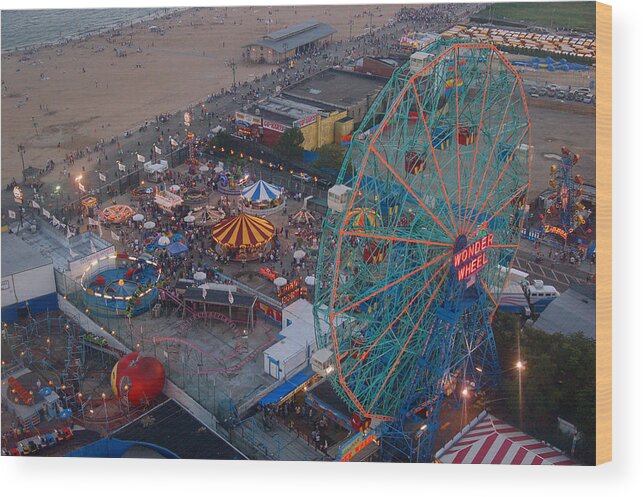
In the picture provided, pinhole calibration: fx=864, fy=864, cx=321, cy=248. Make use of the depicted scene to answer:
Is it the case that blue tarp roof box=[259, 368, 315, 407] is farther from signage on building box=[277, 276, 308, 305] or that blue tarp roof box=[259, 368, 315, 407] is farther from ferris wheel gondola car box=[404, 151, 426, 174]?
ferris wheel gondola car box=[404, 151, 426, 174]

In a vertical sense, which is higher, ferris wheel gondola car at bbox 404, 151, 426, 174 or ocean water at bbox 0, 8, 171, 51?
ocean water at bbox 0, 8, 171, 51

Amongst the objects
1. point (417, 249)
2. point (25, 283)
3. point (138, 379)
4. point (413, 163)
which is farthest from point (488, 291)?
point (25, 283)

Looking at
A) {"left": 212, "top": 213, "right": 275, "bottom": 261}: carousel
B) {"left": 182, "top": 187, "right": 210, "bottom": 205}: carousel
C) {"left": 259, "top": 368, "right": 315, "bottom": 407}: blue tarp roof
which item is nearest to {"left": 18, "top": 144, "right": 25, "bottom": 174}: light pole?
{"left": 182, "top": 187, "right": 210, "bottom": 205}: carousel

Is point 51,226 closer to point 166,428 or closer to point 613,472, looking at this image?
point 166,428

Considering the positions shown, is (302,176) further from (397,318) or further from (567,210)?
(397,318)

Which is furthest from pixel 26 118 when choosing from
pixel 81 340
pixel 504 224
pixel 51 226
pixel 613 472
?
pixel 613 472

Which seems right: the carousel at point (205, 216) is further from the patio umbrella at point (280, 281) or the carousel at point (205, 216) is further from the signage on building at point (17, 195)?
the signage on building at point (17, 195)
